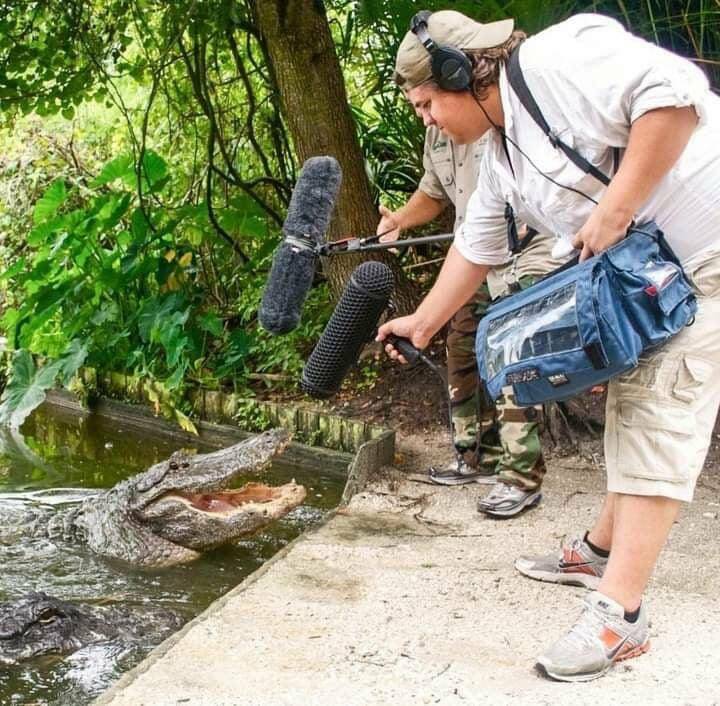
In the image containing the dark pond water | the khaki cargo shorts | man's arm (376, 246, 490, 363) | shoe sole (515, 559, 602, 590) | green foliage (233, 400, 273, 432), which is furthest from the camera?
green foliage (233, 400, 273, 432)

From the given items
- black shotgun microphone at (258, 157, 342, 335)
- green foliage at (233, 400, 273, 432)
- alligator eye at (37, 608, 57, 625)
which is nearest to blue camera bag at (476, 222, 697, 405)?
black shotgun microphone at (258, 157, 342, 335)

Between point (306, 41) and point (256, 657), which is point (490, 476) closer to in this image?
point (256, 657)

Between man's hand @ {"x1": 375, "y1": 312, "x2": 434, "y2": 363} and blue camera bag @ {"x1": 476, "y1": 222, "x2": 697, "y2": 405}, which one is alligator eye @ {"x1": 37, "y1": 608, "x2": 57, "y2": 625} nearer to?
man's hand @ {"x1": 375, "y1": 312, "x2": 434, "y2": 363}

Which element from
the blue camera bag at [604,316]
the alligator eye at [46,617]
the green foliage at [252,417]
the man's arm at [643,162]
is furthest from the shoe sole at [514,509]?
the green foliage at [252,417]

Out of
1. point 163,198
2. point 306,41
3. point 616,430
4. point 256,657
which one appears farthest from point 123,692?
point 163,198

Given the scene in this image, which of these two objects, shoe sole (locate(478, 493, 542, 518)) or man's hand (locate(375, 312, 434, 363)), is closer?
man's hand (locate(375, 312, 434, 363))

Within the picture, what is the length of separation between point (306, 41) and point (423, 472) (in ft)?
8.59

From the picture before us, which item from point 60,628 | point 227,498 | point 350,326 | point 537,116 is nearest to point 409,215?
point 350,326

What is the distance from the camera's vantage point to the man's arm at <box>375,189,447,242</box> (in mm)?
4230

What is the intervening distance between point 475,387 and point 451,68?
2336 millimetres

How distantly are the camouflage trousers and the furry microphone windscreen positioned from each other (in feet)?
3.29

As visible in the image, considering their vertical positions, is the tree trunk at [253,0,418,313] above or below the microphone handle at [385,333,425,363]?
above

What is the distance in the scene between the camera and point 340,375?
3.57 metres

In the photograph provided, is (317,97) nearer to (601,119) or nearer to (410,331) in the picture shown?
(410,331)
